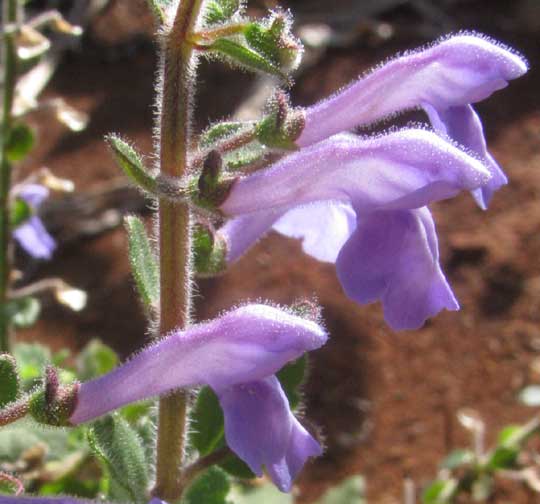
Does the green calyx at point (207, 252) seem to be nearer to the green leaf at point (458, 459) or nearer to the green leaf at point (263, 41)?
the green leaf at point (263, 41)

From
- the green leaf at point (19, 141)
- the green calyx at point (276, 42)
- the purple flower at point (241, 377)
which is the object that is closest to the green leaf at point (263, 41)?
the green calyx at point (276, 42)

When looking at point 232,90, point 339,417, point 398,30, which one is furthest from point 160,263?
point 398,30

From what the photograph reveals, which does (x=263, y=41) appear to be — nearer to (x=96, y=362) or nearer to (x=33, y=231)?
(x=96, y=362)

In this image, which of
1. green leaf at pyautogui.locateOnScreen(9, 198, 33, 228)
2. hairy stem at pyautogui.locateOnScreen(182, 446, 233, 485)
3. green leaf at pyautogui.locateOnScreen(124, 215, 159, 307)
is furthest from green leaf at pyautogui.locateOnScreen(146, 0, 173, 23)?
green leaf at pyautogui.locateOnScreen(9, 198, 33, 228)

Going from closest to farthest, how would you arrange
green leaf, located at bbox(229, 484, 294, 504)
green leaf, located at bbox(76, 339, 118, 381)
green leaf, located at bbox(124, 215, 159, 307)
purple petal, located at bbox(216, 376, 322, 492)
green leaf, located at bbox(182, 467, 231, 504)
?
purple petal, located at bbox(216, 376, 322, 492), green leaf, located at bbox(124, 215, 159, 307), green leaf, located at bbox(182, 467, 231, 504), green leaf, located at bbox(229, 484, 294, 504), green leaf, located at bbox(76, 339, 118, 381)

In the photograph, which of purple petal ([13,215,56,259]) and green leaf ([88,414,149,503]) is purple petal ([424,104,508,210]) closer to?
green leaf ([88,414,149,503])

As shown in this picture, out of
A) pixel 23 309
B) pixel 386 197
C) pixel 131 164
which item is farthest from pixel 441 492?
pixel 131 164
